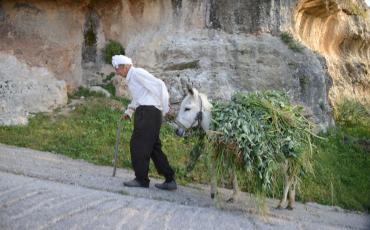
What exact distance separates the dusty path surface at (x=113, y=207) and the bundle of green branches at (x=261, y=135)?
2.20 ft

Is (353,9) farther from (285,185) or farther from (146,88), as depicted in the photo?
(146,88)

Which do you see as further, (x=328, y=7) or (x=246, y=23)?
(x=328, y=7)

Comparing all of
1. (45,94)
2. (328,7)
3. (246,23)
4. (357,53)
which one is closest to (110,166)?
(45,94)

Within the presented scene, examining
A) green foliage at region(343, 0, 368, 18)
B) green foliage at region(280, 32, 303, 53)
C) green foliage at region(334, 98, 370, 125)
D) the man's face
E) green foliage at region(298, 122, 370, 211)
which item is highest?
green foliage at region(343, 0, 368, 18)

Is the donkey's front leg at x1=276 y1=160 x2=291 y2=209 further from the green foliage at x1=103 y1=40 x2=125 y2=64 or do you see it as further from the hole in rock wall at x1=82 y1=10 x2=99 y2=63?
the hole in rock wall at x1=82 y1=10 x2=99 y2=63

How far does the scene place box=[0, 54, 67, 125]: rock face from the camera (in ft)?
43.1

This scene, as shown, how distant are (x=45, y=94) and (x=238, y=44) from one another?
5366 mm

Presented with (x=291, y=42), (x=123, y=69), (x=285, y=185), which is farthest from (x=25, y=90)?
(x=285, y=185)

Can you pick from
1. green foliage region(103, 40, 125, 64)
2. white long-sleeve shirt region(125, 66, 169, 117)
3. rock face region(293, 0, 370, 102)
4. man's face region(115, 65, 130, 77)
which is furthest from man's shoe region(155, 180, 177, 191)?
rock face region(293, 0, 370, 102)

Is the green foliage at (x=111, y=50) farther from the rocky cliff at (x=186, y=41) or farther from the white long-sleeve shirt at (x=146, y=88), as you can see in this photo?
the white long-sleeve shirt at (x=146, y=88)

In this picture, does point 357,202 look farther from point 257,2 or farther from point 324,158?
point 257,2

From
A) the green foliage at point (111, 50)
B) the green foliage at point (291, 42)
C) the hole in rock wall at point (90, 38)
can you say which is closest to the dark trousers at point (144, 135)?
the green foliage at point (291, 42)

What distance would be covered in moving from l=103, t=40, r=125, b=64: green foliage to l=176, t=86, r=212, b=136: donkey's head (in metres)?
8.52

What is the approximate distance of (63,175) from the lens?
8.12 meters
